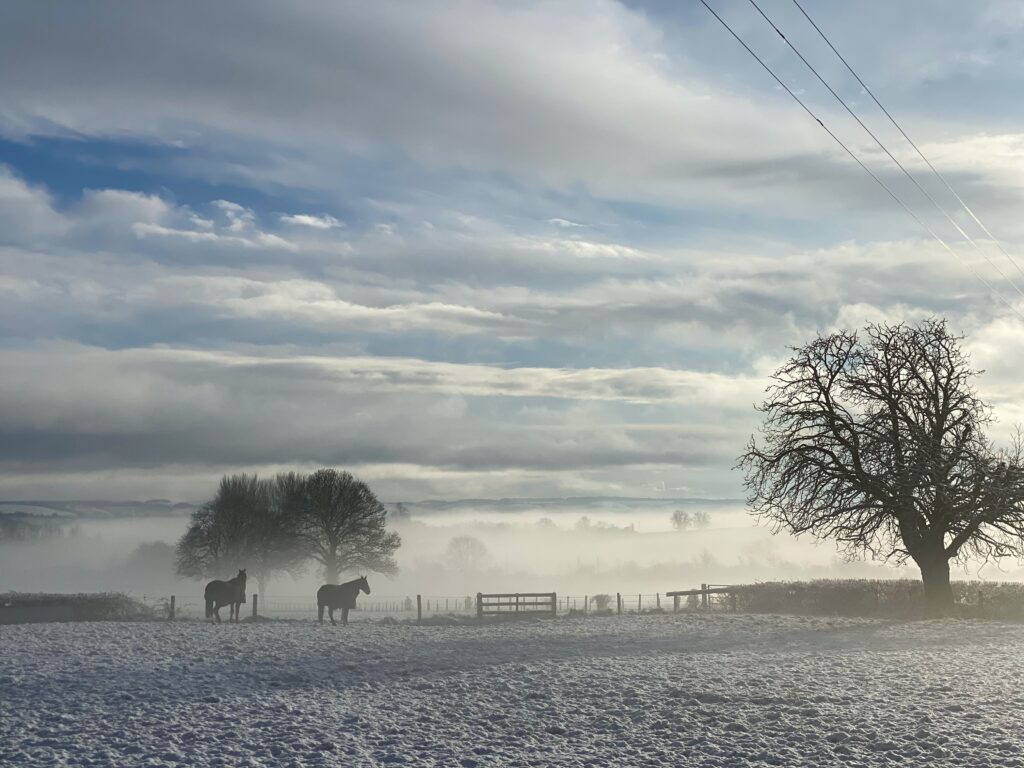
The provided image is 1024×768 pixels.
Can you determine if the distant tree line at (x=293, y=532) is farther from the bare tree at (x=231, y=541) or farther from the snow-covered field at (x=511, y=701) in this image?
the snow-covered field at (x=511, y=701)

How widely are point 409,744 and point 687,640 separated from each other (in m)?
15.1

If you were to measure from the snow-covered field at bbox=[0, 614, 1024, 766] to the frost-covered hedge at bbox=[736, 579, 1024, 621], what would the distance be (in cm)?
941

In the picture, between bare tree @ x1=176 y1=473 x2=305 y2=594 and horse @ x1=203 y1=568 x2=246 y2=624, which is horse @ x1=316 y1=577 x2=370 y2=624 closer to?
horse @ x1=203 y1=568 x2=246 y2=624

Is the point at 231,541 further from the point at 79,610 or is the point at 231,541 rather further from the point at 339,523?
the point at 79,610

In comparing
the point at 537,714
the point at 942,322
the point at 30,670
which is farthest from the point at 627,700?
the point at 942,322

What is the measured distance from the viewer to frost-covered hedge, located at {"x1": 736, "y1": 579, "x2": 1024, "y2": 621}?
36.3 m

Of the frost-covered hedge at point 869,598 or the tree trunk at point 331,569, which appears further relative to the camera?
the tree trunk at point 331,569

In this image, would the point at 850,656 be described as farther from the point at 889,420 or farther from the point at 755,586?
the point at 755,586

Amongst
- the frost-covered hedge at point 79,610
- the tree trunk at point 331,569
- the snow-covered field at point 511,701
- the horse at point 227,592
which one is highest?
the tree trunk at point 331,569

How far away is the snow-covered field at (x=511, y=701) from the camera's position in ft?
45.1

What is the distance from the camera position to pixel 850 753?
13625 mm

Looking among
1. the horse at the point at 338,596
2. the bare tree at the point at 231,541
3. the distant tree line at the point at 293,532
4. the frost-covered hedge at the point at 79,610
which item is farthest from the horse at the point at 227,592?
the bare tree at the point at 231,541

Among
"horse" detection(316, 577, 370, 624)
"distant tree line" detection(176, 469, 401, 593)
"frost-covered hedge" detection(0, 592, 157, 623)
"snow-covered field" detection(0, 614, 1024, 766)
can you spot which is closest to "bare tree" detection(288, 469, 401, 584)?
"distant tree line" detection(176, 469, 401, 593)

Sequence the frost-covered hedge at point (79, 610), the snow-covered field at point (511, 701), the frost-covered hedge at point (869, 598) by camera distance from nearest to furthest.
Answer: the snow-covered field at point (511, 701) < the frost-covered hedge at point (869, 598) < the frost-covered hedge at point (79, 610)
